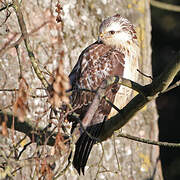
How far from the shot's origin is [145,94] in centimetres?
317

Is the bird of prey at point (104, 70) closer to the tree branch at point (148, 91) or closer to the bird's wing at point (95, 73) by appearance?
the bird's wing at point (95, 73)

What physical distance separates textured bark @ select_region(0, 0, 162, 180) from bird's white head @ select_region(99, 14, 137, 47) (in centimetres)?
44

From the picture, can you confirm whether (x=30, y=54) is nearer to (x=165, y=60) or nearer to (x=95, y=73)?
(x=95, y=73)

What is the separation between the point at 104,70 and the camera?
448 cm

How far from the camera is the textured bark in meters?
4.60

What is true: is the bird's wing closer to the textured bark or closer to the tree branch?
the textured bark

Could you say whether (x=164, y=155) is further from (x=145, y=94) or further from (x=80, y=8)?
Answer: (x=145, y=94)

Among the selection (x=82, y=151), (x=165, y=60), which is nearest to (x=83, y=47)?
(x=82, y=151)

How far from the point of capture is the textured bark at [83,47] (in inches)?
181

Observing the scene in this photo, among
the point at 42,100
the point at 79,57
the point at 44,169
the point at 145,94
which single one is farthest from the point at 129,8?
the point at 44,169

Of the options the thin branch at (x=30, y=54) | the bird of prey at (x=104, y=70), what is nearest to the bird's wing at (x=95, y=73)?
the bird of prey at (x=104, y=70)

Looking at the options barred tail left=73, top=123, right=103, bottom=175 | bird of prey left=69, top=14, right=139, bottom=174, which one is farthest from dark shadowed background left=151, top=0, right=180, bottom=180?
barred tail left=73, top=123, right=103, bottom=175

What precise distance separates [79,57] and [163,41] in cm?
540

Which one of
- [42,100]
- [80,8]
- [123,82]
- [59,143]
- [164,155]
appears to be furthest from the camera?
[164,155]
